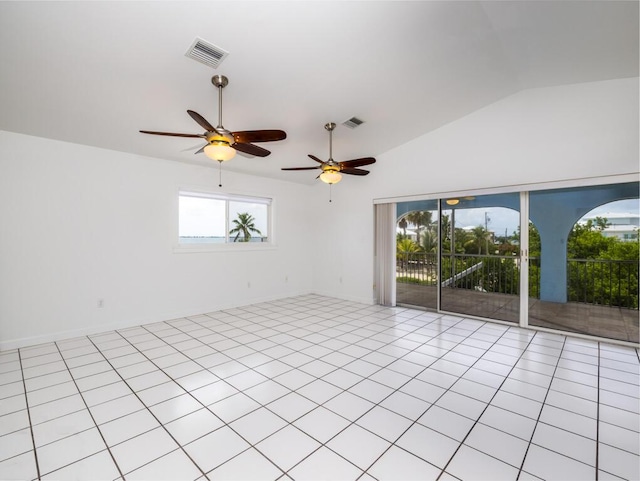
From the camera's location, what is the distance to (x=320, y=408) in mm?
2297

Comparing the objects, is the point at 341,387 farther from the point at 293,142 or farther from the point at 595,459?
the point at 293,142

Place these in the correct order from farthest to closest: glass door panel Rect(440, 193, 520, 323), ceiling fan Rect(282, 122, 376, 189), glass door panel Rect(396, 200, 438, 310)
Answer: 1. glass door panel Rect(396, 200, 438, 310)
2. glass door panel Rect(440, 193, 520, 323)
3. ceiling fan Rect(282, 122, 376, 189)

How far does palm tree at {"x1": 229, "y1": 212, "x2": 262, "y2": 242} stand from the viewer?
5.86 metres

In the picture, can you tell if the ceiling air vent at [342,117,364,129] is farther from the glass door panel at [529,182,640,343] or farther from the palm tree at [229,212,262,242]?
the palm tree at [229,212,262,242]

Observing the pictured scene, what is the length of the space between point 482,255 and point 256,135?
Answer: 15.9 ft

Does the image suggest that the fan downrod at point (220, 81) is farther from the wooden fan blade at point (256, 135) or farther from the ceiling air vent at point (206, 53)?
the wooden fan blade at point (256, 135)

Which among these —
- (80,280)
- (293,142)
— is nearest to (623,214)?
(293,142)

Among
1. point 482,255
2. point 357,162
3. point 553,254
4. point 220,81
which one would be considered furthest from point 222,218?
point 553,254

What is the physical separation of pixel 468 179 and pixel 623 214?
6.17 feet

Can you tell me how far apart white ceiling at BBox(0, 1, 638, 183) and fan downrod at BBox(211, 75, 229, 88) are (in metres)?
0.05

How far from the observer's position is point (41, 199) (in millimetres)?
3660

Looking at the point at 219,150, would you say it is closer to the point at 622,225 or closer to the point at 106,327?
the point at 106,327

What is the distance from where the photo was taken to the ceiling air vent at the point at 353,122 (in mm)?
4111

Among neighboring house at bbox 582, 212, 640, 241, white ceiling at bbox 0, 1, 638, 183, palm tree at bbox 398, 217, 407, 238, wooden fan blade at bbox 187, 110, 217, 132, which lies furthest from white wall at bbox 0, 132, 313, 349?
neighboring house at bbox 582, 212, 640, 241
